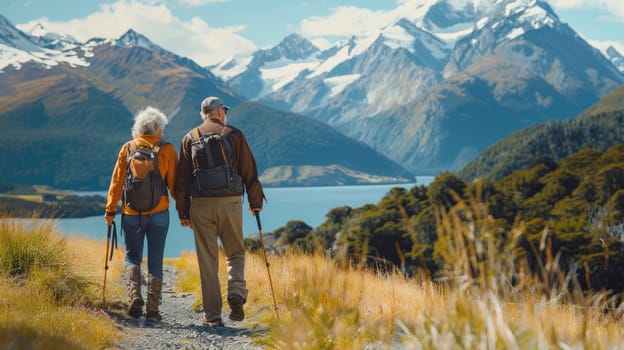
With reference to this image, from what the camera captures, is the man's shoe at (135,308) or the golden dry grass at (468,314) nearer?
the golden dry grass at (468,314)

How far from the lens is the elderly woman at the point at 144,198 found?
7281mm

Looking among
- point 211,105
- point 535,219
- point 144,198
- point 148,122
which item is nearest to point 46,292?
point 144,198

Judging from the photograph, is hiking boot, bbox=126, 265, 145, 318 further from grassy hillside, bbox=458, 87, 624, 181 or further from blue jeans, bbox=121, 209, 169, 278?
grassy hillside, bbox=458, 87, 624, 181

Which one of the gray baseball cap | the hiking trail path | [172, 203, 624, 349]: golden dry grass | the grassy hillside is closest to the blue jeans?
the hiking trail path

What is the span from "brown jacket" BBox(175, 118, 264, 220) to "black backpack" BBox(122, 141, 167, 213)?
257 mm

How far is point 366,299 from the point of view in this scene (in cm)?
704

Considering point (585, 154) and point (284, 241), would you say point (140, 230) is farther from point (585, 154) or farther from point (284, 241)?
point (585, 154)

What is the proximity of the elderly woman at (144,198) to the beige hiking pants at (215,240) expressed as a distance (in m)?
0.50

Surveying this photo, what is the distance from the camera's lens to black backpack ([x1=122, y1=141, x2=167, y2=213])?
23.8 ft

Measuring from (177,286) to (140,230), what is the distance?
5044 millimetres

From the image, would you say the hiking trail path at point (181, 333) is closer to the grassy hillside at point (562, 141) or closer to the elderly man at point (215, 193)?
the elderly man at point (215, 193)

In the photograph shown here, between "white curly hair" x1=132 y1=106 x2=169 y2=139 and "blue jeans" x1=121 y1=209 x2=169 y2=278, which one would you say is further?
"white curly hair" x1=132 y1=106 x2=169 y2=139

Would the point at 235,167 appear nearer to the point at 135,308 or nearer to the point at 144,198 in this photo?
the point at 144,198

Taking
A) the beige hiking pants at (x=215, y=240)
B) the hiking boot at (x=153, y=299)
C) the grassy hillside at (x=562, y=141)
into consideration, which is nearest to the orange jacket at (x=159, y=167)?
the beige hiking pants at (x=215, y=240)
